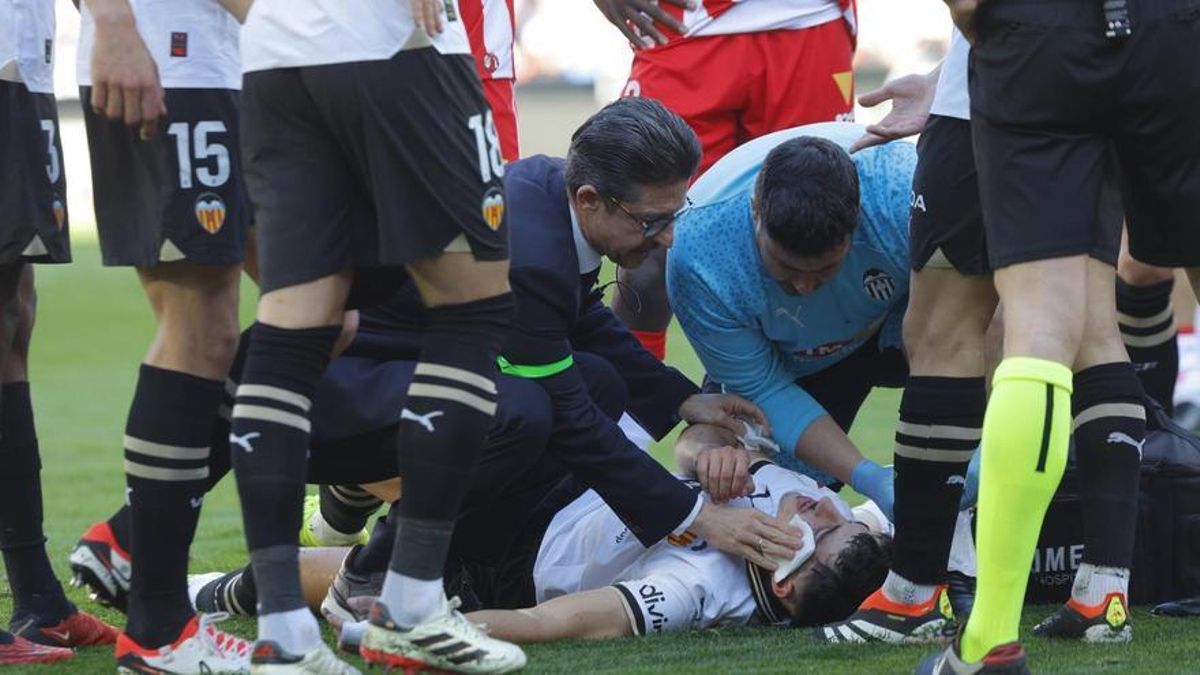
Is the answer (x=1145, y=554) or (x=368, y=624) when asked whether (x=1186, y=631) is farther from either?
(x=368, y=624)

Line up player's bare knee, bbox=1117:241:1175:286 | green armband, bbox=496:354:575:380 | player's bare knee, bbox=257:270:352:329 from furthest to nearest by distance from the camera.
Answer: player's bare knee, bbox=1117:241:1175:286 → green armband, bbox=496:354:575:380 → player's bare knee, bbox=257:270:352:329

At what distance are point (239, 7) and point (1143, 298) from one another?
3.21 meters

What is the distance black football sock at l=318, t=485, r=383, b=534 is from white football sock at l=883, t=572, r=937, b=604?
1.45 metres

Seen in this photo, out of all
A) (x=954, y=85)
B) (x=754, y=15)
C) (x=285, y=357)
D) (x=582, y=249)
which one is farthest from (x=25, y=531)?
(x=754, y=15)

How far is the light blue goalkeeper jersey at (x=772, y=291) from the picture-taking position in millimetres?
4316

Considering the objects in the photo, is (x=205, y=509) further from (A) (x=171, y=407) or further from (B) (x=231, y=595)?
(A) (x=171, y=407)

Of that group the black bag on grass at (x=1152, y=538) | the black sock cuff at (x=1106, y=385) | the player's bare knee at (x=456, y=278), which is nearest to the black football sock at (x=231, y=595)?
the player's bare knee at (x=456, y=278)

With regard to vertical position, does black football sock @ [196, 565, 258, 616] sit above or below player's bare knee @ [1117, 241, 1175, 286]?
below

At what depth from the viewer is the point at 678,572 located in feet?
13.0

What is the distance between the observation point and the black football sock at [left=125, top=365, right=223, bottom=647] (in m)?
3.26

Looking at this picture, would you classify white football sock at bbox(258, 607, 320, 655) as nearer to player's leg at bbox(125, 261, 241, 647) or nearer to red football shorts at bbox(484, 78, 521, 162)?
player's leg at bbox(125, 261, 241, 647)

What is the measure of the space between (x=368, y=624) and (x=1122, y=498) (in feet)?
4.93

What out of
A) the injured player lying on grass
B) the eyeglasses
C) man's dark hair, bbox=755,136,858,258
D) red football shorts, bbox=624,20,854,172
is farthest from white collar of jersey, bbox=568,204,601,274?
red football shorts, bbox=624,20,854,172

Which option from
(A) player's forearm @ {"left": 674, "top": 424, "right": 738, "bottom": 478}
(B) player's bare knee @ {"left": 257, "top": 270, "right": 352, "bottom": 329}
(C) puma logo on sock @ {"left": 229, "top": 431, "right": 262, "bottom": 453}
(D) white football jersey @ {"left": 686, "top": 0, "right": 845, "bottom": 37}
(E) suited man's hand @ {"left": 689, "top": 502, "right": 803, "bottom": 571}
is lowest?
(E) suited man's hand @ {"left": 689, "top": 502, "right": 803, "bottom": 571}
